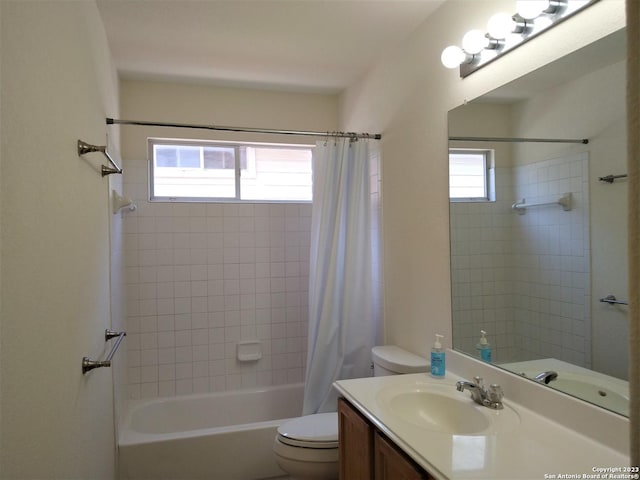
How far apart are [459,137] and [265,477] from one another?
223cm

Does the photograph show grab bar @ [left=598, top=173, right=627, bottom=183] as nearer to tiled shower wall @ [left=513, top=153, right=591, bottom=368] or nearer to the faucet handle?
tiled shower wall @ [left=513, top=153, right=591, bottom=368]

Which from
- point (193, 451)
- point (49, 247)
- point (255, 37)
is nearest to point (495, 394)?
point (49, 247)

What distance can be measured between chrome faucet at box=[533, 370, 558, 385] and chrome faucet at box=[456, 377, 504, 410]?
136 mm

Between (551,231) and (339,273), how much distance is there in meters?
1.40

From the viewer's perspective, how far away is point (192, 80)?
2.81m

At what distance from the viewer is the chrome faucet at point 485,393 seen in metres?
1.39

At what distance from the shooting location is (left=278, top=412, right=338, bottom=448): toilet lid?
6.49 ft

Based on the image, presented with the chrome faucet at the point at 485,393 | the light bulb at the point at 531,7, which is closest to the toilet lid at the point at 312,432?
the chrome faucet at the point at 485,393

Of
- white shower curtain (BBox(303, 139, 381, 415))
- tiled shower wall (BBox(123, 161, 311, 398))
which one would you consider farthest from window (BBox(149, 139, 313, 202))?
white shower curtain (BBox(303, 139, 381, 415))

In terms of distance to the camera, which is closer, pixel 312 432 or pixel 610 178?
pixel 610 178

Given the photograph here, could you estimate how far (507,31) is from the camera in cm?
142

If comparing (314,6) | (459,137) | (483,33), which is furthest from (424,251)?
(314,6)

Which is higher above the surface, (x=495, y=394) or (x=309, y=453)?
(x=495, y=394)

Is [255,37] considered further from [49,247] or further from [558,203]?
[558,203]
